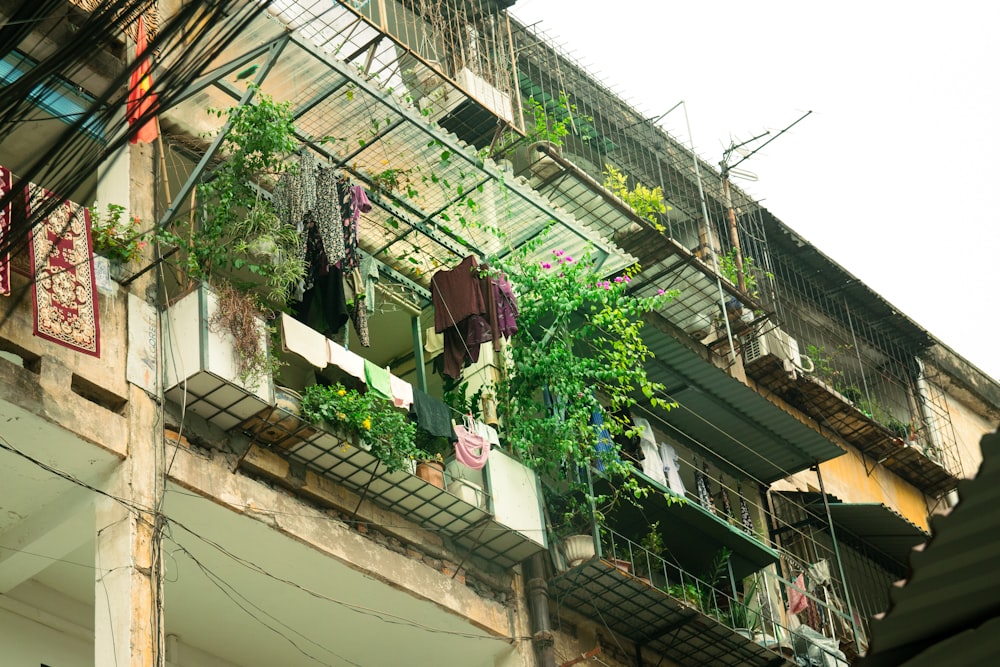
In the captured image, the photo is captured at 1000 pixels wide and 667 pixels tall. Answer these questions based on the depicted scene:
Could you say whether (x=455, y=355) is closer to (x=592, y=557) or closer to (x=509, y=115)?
(x=592, y=557)

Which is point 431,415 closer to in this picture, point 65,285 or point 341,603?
point 341,603

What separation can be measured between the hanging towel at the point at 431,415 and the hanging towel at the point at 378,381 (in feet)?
1.45

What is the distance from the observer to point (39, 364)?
11617mm

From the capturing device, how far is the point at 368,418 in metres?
13.5

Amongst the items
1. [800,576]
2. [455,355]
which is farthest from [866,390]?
[455,355]

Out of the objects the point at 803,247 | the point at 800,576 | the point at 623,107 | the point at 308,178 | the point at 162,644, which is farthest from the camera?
the point at 803,247

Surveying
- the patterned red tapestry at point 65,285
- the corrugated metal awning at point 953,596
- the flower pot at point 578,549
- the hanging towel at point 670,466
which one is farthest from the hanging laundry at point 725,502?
the corrugated metal awning at point 953,596

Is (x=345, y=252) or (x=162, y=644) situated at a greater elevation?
(x=345, y=252)

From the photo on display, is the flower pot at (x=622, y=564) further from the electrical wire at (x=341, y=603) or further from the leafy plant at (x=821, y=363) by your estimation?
the leafy plant at (x=821, y=363)

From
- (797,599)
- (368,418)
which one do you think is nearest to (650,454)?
(797,599)

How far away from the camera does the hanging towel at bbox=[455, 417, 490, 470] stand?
1452cm

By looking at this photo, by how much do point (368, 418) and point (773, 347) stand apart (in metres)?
10.7

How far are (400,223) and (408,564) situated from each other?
3815 millimetres

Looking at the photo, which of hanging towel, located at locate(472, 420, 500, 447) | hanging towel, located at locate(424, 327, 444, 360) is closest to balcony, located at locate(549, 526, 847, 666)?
hanging towel, located at locate(472, 420, 500, 447)
